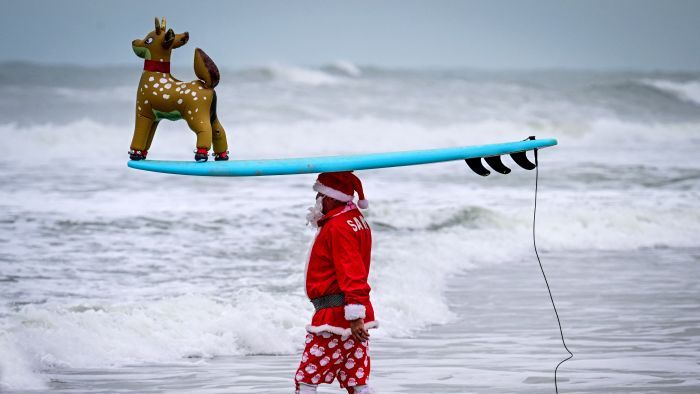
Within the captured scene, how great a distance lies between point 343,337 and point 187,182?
1643 cm

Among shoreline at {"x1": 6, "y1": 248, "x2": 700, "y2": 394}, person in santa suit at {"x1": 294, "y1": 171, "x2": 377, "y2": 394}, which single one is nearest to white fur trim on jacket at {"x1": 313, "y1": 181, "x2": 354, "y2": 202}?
person in santa suit at {"x1": 294, "y1": 171, "x2": 377, "y2": 394}

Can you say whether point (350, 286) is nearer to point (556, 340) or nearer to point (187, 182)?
point (556, 340)

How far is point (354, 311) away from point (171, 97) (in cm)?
106

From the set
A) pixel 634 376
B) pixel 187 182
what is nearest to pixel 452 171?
pixel 187 182

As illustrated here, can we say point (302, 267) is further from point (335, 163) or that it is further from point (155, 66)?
point (335, 163)

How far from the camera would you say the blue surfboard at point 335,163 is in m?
4.06

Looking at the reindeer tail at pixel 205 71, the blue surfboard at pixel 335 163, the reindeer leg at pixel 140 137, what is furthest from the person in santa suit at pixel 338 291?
the reindeer leg at pixel 140 137

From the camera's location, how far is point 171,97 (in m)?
4.34

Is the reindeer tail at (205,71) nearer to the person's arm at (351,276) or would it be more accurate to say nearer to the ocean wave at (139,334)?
the person's arm at (351,276)

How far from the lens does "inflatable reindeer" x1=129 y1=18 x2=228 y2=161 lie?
14.1ft

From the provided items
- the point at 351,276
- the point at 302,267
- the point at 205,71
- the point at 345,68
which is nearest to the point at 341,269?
the point at 351,276

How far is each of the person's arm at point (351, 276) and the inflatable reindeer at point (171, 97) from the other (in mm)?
604

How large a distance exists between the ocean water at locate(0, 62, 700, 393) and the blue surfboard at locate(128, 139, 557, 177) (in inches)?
63.7

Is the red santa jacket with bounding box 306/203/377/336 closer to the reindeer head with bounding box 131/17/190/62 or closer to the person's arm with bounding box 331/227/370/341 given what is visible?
the person's arm with bounding box 331/227/370/341
